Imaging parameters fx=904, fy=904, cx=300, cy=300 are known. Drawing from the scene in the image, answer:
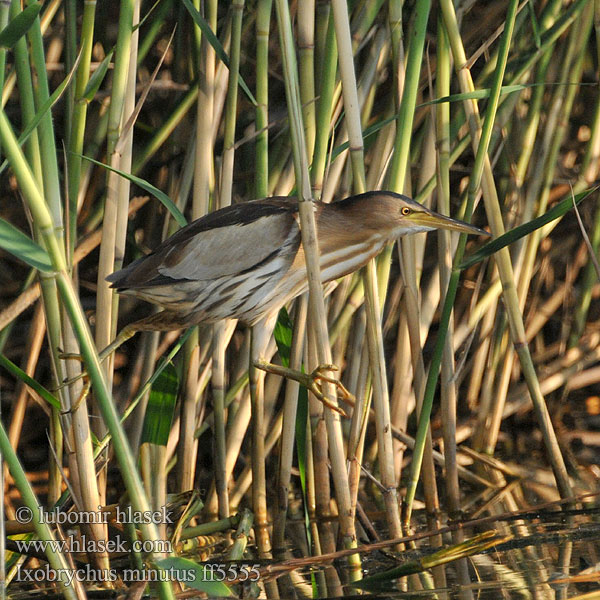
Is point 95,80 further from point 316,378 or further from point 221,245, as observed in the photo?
point 316,378

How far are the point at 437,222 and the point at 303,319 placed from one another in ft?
1.20

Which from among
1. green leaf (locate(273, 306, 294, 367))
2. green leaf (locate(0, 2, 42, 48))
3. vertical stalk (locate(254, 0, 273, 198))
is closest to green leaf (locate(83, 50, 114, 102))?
vertical stalk (locate(254, 0, 273, 198))

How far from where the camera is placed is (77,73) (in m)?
1.84

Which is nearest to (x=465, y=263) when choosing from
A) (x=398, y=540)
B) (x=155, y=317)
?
(x=398, y=540)

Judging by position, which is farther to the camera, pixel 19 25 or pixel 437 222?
pixel 437 222

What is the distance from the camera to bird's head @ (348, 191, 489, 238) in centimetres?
185

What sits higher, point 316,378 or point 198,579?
point 316,378

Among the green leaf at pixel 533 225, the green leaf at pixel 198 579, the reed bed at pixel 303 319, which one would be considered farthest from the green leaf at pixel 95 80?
the green leaf at pixel 198 579

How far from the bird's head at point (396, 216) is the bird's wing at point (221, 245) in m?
0.15

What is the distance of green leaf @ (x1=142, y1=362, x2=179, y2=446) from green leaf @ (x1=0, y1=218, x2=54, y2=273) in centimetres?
77

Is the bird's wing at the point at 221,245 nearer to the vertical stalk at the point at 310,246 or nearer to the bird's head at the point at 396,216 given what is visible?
the bird's head at the point at 396,216

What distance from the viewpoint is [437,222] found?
189 centimetres

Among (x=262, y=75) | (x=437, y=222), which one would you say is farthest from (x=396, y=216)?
(x=262, y=75)

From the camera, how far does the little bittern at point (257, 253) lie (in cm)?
186
